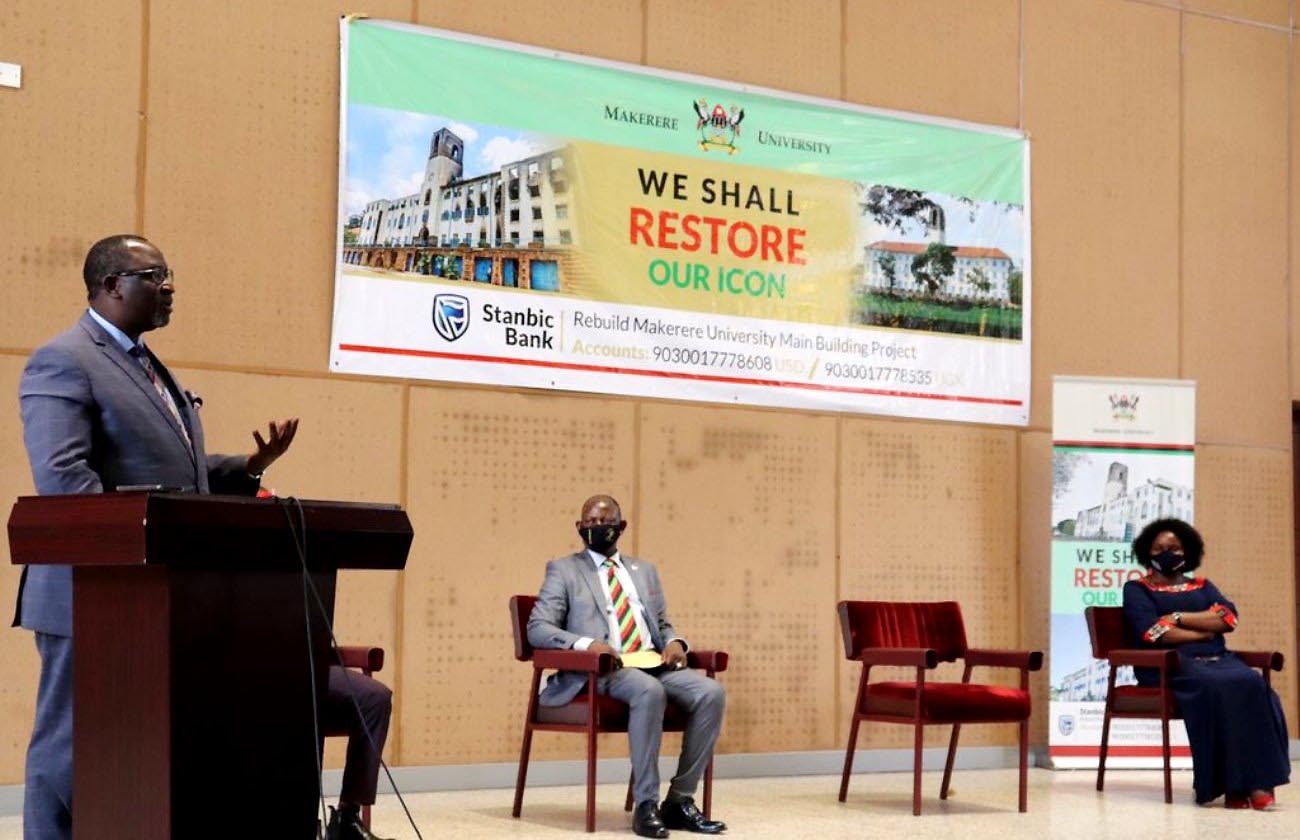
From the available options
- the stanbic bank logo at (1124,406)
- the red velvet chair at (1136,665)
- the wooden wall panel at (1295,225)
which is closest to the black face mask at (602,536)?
the red velvet chair at (1136,665)

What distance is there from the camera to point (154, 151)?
617 centimetres

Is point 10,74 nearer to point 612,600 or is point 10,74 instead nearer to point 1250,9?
point 612,600

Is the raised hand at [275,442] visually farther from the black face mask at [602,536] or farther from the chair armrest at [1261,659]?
the chair armrest at [1261,659]

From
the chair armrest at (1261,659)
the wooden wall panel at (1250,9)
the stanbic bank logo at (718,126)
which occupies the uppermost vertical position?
the wooden wall panel at (1250,9)


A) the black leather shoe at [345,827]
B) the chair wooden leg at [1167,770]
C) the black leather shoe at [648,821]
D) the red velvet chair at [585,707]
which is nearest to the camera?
the black leather shoe at [345,827]

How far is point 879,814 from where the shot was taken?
620 cm

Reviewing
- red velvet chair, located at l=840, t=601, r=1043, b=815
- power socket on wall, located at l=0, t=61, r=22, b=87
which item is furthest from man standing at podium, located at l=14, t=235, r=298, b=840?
red velvet chair, located at l=840, t=601, r=1043, b=815

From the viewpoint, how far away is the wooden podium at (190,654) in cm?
275

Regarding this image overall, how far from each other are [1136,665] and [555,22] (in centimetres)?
373

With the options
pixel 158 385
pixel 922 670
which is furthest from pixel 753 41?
pixel 158 385

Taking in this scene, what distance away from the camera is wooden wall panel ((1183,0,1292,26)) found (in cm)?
902

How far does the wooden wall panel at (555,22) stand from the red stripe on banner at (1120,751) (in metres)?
3.85

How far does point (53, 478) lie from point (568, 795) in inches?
151

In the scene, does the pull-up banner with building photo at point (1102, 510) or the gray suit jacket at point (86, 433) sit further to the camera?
the pull-up banner with building photo at point (1102, 510)
